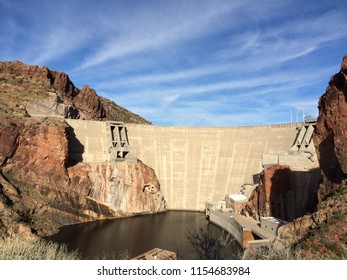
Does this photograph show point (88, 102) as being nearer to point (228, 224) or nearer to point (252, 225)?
point (228, 224)

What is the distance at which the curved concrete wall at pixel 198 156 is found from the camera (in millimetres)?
55094

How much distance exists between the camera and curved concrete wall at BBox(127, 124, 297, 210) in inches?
2169

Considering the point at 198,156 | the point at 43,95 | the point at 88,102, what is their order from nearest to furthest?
1. the point at 198,156
2. the point at 43,95
3. the point at 88,102

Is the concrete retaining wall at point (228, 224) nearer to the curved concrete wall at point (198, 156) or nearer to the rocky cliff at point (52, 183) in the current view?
the curved concrete wall at point (198, 156)

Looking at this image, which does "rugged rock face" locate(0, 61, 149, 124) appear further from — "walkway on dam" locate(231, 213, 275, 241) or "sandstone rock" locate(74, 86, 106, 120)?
"walkway on dam" locate(231, 213, 275, 241)

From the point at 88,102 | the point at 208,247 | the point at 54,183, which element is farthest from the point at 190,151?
the point at 208,247

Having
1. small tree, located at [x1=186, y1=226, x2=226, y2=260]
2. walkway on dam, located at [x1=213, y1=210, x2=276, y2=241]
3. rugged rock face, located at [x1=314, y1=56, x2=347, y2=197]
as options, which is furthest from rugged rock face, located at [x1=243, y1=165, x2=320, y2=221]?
small tree, located at [x1=186, y1=226, x2=226, y2=260]

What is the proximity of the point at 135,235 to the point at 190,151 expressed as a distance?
74.4ft

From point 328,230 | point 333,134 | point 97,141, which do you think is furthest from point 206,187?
point 328,230

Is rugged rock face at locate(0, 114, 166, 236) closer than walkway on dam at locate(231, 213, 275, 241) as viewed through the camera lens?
No

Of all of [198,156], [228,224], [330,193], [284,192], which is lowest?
[228,224]

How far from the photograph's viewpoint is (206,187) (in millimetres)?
57094

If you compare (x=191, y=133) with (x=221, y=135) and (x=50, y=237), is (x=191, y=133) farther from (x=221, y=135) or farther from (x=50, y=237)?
(x=50, y=237)

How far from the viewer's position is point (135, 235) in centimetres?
4025
